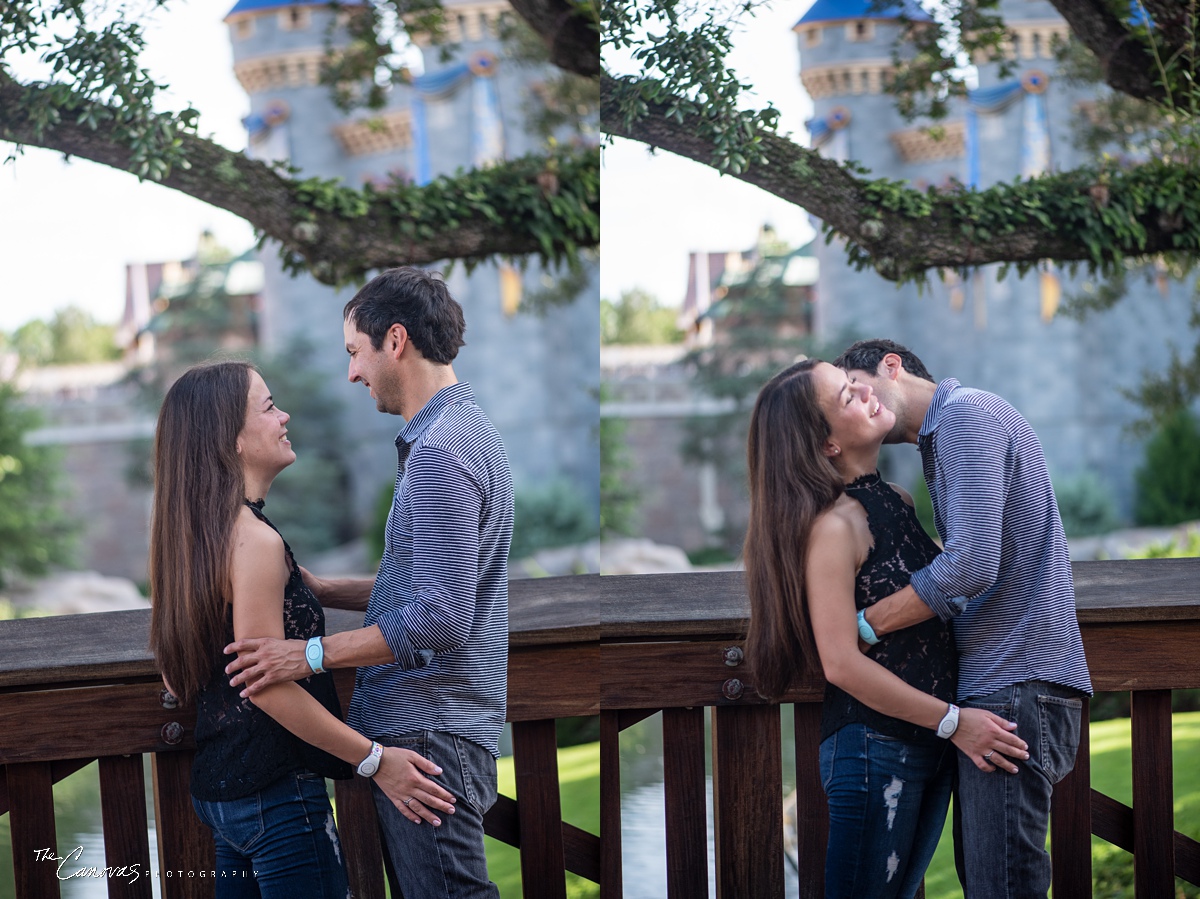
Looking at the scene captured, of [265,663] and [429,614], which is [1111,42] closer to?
[429,614]

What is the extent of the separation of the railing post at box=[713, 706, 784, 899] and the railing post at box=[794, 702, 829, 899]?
0.04m

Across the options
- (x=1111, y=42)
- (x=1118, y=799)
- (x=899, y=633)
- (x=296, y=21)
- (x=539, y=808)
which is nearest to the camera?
(x=899, y=633)

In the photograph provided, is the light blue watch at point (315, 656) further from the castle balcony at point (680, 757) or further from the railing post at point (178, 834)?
the railing post at point (178, 834)

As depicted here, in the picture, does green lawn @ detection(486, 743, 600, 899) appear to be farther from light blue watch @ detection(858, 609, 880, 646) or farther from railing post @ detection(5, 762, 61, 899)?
light blue watch @ detection(858, 609, 880, 646)

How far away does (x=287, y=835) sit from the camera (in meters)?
1.52

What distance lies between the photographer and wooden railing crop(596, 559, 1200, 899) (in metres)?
1.92

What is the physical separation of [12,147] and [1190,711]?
566 centimetres

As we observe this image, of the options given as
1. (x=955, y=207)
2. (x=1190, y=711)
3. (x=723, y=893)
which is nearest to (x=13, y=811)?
(x=723, y=893)

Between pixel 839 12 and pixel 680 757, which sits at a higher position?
pixel 839 12

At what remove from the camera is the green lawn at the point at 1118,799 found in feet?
11.0

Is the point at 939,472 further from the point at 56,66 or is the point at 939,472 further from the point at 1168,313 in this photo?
the point at 1168,313

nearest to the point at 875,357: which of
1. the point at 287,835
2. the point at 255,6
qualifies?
the point at 287,835

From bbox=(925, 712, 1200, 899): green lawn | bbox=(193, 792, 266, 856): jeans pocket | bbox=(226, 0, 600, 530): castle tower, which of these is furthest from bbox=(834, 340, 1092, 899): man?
bbox=(226, 0, 600, 530): castle tower

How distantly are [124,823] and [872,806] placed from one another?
1230mm
